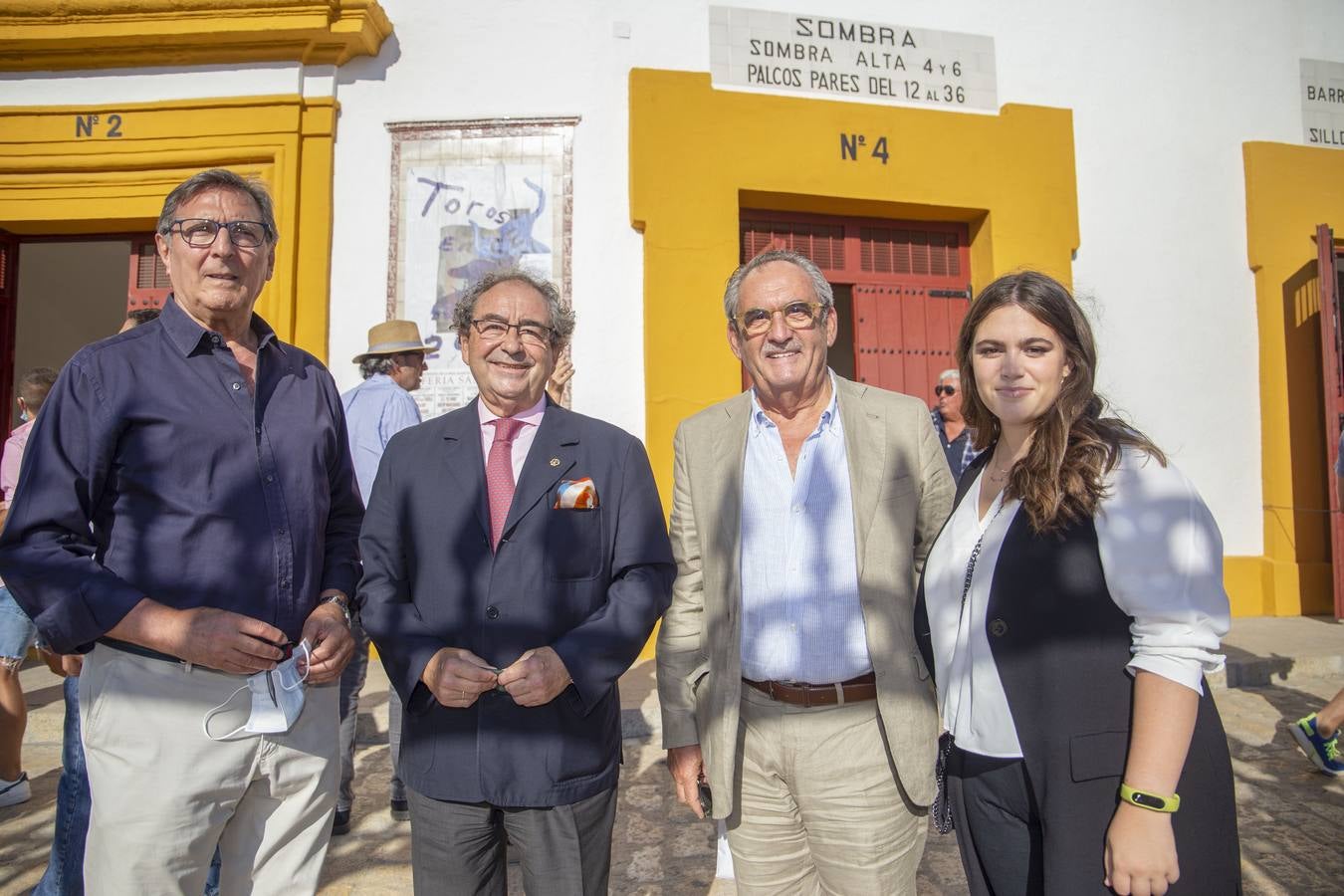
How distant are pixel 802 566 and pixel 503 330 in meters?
0.92

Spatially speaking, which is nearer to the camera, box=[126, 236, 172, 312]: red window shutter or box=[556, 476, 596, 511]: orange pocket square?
box=[556, 476, 596, 511]: orange pocket square

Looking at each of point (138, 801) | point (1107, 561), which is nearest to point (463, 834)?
point (138, 801)

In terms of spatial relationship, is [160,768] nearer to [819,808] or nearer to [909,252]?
[819,808]

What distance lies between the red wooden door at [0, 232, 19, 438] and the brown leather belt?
692cm

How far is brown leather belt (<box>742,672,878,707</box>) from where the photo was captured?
6.05 ft

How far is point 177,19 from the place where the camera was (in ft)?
17.9

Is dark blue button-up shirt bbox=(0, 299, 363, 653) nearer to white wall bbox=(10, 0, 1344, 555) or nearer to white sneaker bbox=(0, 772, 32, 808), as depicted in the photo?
white sneaker bbox=(0, 772, 32, 808)

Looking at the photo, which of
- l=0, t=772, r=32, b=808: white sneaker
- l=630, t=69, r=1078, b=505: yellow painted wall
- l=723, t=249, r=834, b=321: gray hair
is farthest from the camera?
l=630, t=69, r=1078, b=505: yellow painted wall

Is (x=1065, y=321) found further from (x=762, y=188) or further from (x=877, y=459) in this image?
(x=762, y=188)

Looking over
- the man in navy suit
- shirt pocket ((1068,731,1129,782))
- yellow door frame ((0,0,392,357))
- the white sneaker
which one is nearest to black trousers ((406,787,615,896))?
the man in navy suit

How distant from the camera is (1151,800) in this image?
1.30m

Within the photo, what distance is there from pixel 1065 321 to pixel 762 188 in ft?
14.9

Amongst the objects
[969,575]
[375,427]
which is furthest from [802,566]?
[375,427]

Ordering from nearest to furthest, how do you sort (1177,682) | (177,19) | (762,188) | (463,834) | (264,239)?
(1177,682) → (463,834) → (264,239) → (177,19) → (762,188)
